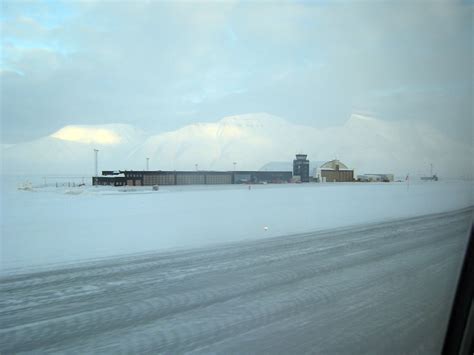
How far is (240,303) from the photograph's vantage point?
4004 mm

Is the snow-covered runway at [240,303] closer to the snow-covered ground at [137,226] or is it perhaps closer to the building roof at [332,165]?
the snow-covered ground at [137,226]

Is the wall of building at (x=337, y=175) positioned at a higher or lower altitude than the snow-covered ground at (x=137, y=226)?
higher

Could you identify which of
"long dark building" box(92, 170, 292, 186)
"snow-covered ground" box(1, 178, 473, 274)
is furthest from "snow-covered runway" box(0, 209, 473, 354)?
"long dark building" box(92, 170, 292, 186)

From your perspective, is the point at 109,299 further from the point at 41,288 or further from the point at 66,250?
the point at 66,250

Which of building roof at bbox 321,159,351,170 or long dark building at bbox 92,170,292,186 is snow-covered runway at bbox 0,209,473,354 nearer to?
long dark building at bbox 92,170,292,186

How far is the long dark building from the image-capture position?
28938mm

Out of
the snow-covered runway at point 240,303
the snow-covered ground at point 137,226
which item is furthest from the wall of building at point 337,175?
the snow-covered runway at point 240,303

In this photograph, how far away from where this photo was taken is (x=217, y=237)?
335 inches

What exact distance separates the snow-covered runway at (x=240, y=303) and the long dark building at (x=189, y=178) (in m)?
22.2

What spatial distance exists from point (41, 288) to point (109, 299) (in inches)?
44.3

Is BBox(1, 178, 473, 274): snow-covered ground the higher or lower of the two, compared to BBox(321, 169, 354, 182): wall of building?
lower

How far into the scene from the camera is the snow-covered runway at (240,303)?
3.09 m

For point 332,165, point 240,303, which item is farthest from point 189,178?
point 240,303

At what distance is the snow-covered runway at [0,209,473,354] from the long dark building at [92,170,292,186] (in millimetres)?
22227
